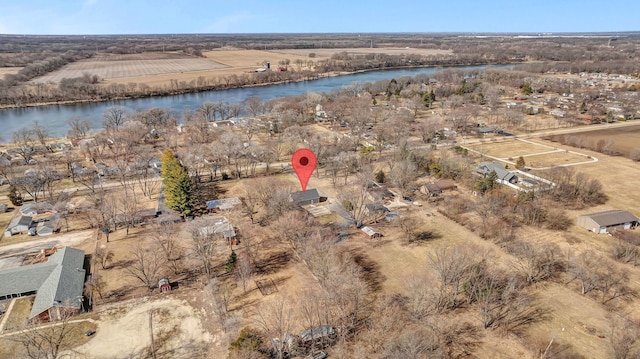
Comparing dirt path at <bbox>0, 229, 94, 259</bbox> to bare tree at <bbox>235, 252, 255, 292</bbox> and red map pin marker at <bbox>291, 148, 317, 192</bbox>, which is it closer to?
bare tree at <bbox>235, 252, 255, 292</bbox>

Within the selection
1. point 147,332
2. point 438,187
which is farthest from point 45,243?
point 438,187

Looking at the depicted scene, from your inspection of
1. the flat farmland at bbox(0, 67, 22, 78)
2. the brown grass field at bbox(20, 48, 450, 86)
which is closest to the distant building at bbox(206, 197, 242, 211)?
the brown grass field at bbox(20, 48, 450, 86)

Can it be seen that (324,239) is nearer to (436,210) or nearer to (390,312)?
(390,312)

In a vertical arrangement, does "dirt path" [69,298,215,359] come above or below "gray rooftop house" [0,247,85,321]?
below

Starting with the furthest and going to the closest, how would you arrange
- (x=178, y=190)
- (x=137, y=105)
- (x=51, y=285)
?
(x=137, y=105), (x=178, y=190), (x=51, y=285)

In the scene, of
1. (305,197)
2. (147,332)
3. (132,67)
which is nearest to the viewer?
(147,332)

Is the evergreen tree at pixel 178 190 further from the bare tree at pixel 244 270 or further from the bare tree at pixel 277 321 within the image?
the bare tree at pixel 277 321

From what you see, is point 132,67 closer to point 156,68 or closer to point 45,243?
point 156,68
